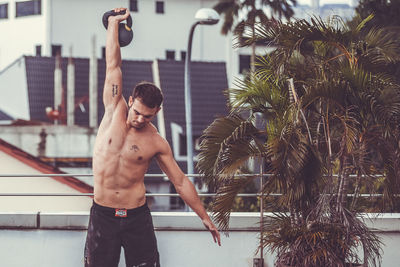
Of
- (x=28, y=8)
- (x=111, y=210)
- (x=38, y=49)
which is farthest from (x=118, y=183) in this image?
(x=28, y=8)

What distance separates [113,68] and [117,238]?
4.37 feet

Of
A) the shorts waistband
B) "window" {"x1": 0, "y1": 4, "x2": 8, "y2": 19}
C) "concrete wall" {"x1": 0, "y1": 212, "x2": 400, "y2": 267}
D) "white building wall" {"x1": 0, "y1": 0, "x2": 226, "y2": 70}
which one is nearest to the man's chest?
the shorts waistband

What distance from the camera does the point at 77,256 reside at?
880cm

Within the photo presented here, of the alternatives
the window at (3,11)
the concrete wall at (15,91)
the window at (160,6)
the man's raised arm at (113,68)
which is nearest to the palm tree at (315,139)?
the man's raised arm at (113,68)

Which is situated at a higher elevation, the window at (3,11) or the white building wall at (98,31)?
the window at (3,11)

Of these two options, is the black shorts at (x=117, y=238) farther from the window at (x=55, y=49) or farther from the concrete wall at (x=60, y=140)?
the window at (x=55, y=49)

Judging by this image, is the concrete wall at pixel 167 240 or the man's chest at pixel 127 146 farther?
the concrete wall at pixel 167 240

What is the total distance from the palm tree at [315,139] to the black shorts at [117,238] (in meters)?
1.15

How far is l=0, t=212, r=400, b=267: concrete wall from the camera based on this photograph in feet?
28.8

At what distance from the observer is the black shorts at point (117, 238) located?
6617mm

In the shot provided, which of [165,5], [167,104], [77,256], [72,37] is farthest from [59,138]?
[77,256]

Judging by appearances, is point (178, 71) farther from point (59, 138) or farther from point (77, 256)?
point (77, 256)

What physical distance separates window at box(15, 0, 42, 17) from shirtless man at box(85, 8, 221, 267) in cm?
5035

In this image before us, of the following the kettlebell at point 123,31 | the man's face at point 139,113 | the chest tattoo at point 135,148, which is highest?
the kettlebell at point 123,31
